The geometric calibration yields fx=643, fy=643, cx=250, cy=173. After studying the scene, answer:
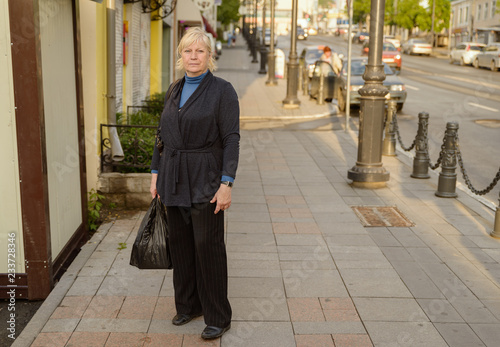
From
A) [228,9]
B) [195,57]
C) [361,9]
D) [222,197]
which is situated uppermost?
[361,9]

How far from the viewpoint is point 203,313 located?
4.27 meters

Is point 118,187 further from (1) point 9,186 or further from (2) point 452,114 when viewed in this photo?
(2) point 452,114

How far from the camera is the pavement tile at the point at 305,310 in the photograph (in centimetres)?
445

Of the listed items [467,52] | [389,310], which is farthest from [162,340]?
[467,52]

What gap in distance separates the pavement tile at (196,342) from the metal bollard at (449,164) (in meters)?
5.10

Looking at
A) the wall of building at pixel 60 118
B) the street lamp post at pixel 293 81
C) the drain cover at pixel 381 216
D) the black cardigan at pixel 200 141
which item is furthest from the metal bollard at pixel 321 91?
the black cardigan at pixel 200 141

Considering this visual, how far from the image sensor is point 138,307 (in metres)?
4.60

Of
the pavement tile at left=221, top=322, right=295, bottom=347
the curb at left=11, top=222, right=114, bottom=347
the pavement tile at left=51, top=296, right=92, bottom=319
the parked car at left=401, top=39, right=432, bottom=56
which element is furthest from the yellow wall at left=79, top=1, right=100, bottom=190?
the parked car at left=401, top=39, right=432, bottom=56

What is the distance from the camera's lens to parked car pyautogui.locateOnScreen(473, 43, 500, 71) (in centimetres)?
3869

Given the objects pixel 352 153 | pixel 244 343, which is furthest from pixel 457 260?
pixel 352 153

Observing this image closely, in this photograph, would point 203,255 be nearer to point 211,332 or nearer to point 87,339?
point 211,332

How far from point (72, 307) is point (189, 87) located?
Answer: 1.82 m

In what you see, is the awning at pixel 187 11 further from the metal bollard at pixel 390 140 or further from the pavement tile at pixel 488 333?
the pavement tile at pixel 488 333

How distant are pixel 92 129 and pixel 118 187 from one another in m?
→ 0.71
